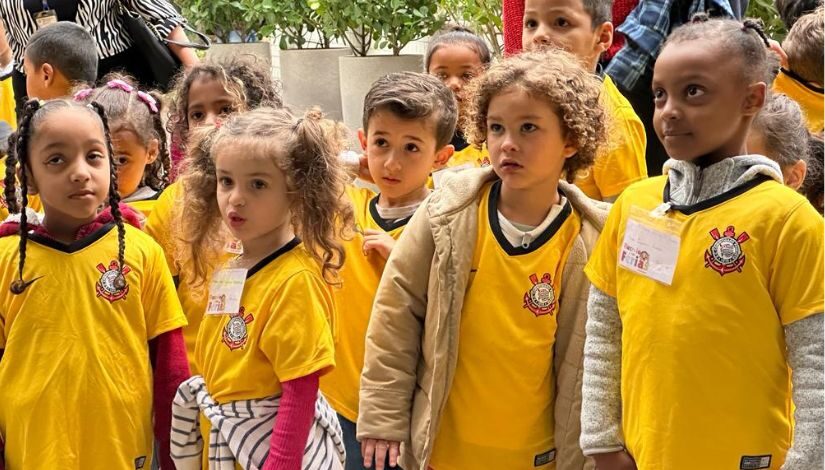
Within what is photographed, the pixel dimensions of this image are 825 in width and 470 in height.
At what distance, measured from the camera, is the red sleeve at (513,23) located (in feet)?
10.4

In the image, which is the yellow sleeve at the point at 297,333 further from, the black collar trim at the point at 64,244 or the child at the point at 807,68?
the child at the point at 807,68

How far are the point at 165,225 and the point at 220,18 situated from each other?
176 inches

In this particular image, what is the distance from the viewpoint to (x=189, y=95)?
2975 mm

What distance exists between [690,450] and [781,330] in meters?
0.26

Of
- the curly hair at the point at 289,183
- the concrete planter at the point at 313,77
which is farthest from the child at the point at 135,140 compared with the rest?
the concrete planter at the point at 313,77

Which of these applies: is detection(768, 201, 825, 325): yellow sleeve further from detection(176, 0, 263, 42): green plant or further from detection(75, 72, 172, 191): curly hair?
detection(176, 0, 263, 42): green plant

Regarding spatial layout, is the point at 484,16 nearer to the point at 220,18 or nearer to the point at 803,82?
the point at 803,82

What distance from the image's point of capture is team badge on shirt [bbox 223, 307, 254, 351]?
6.76ft

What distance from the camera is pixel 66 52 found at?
3232 mm

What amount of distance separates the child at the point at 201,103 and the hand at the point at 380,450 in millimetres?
574

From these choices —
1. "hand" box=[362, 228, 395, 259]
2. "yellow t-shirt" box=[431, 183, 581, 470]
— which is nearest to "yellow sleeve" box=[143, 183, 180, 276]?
"hand" box=[362, 228, 395, 259]

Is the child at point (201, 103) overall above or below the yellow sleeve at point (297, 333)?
above

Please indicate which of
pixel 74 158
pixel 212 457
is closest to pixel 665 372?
pixel 212 457

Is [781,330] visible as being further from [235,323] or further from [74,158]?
[74,158]
